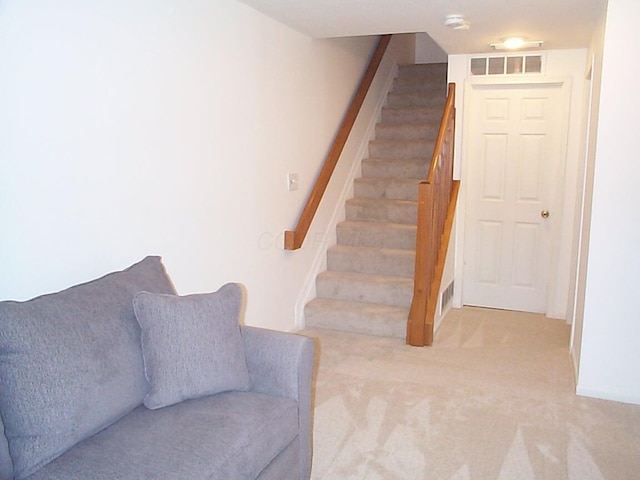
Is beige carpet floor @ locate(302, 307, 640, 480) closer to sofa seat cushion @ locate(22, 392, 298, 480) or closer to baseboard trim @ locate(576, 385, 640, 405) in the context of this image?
baseboard trim @ locate(576, 385, 640, 405)

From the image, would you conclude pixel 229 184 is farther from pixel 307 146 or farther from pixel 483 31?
pixel 483 31

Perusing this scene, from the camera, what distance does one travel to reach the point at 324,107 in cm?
420

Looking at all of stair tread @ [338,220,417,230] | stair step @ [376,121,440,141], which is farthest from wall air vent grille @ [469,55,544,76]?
stair tread @ [338,220,417,230]

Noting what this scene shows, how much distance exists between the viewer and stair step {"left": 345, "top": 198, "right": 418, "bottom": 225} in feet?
14.9

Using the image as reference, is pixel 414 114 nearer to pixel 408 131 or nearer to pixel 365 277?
pixel 408 131

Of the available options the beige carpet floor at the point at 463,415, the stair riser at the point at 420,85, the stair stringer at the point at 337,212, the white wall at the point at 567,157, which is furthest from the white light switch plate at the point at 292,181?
the stair riser at the point at 420,85

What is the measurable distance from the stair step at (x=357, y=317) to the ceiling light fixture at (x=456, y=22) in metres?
1.91

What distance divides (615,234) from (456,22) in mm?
1509

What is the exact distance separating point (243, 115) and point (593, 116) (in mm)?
1990

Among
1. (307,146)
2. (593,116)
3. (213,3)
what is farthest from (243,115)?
(593,116)

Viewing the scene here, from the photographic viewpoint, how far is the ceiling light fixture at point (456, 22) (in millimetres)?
3191

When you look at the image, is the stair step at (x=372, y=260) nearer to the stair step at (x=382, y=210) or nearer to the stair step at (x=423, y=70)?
the stair step at (x=382, y=210)

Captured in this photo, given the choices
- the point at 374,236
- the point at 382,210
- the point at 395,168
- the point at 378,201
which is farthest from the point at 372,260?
the point at 395,168

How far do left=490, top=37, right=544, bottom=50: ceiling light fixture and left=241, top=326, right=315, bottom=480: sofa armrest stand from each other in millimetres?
2835
